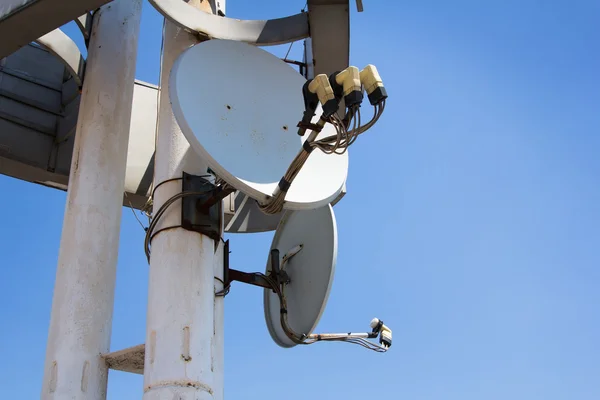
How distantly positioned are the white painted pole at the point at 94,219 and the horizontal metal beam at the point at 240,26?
1.18m

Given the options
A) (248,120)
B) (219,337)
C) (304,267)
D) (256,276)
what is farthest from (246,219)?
(219,337)

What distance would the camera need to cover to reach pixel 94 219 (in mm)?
9219

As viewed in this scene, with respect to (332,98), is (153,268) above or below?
below

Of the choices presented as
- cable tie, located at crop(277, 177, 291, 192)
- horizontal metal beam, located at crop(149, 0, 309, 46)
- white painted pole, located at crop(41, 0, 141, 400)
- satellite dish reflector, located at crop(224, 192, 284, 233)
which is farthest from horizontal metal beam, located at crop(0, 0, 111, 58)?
satellite dish reflector, located at crop(224, 192, 284, 233)

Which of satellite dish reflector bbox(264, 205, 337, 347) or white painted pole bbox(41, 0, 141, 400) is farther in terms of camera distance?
satellite dish reflector bbox(264, 205, 337, 347)

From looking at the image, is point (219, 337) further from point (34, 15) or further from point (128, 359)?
point (34, 15)

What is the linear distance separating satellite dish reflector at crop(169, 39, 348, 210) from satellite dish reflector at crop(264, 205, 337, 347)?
115cm

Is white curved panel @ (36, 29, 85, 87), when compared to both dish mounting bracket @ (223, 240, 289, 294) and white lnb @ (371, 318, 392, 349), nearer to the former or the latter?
dish mounting bracket @ (223, 240, 289, 294)

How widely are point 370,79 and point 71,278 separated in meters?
3.88

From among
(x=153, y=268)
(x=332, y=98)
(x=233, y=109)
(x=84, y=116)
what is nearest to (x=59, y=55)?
(x=84, y=116)

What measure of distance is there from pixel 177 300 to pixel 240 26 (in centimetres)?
366

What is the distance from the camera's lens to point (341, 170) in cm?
877

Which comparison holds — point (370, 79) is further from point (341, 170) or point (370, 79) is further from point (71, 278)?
point (71, 278)

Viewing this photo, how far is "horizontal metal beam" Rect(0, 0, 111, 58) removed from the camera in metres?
8.70
